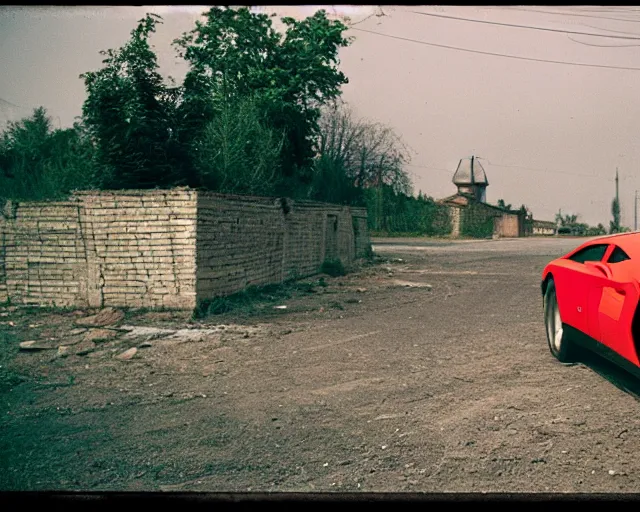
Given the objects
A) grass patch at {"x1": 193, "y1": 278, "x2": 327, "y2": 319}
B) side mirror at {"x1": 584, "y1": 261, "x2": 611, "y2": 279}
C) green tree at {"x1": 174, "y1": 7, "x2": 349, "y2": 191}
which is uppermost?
green tree at {"x1": 174, "y1": 7, "x2": 349, "y2": 191}

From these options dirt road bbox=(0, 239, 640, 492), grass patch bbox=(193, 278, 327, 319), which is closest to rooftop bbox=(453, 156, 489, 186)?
grass patch bbox=(193, 278, 327, 319)

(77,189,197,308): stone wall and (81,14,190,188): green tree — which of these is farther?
(81,14,190,188): green tree

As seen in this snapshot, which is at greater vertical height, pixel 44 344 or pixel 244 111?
pixel 244 111

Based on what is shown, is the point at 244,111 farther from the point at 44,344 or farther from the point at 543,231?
the point at 543,231

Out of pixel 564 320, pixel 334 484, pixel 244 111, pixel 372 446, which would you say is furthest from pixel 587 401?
pixel 244 111

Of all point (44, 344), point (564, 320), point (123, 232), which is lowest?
point (44, 344)

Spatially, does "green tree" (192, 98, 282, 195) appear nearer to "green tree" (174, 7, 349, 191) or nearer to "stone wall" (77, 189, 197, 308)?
"green tree" (174, 7, 349, 191)

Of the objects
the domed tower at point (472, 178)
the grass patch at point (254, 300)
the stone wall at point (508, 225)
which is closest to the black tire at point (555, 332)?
the grass patch at point (254, 300)

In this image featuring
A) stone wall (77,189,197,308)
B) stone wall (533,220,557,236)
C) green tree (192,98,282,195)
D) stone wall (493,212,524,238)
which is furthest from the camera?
stone wall (533,220,557,236)

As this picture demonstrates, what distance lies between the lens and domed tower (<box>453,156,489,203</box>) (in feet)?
277

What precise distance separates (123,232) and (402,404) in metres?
7.12

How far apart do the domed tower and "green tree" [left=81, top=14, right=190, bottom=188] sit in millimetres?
74040

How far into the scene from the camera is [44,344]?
833 centimetres

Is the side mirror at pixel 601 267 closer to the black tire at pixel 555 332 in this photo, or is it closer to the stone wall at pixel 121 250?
the black tire at pixel 555 332
